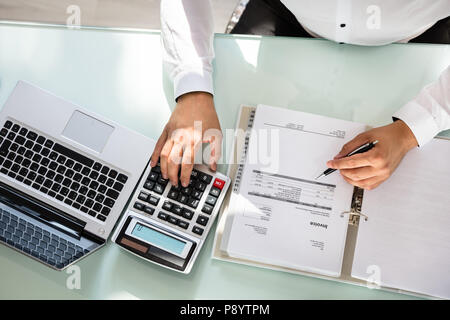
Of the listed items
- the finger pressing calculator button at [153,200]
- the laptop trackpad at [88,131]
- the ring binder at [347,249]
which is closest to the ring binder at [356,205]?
the ring binder at [347,249]

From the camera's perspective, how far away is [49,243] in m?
0.63

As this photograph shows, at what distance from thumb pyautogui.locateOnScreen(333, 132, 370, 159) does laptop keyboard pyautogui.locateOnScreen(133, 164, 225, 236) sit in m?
0.22

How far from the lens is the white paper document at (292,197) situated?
62 cm

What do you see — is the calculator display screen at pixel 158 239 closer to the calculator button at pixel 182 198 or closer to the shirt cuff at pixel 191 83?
the calculator button at pixel 182 198

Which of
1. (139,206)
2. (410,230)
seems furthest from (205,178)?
(410,230)

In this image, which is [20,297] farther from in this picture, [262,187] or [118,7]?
[118,7]

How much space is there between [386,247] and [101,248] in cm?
49

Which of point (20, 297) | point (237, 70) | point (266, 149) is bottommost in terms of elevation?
point (20, 297)

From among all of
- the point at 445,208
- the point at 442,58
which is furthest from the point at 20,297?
the point at 442,58

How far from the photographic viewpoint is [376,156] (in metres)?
0.61

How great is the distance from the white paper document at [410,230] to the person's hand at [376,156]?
26mm

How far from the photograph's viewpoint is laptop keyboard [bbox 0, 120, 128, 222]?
64 cm

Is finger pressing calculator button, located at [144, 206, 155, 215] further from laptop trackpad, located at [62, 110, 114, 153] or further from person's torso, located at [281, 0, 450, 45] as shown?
person's torso, located at [281, 0, 450, 45]

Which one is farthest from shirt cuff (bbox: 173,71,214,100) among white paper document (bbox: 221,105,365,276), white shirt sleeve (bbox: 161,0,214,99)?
white paper document (bbox: 221,105,365,276)
